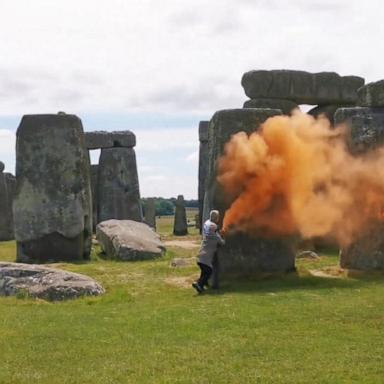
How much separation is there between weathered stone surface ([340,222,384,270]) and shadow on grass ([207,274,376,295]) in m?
0.54

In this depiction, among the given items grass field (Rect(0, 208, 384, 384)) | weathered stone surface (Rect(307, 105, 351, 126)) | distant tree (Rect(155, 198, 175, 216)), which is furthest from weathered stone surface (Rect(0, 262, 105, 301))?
distant tree (Rect(155, 198, 175, 216))

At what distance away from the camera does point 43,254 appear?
1969 centimetres

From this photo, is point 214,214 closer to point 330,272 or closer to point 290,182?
point 290,182

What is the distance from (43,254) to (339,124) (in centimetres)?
866

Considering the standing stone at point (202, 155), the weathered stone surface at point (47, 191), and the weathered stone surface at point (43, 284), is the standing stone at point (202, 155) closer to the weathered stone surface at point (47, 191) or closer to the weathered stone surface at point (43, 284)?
the weathered stone surface at point (47, 191)

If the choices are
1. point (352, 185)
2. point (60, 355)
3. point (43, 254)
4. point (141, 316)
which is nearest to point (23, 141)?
point (43, 254)

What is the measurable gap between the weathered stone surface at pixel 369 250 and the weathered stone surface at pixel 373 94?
7.51ft

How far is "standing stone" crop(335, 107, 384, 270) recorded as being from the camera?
14.2m

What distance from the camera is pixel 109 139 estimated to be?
102ft

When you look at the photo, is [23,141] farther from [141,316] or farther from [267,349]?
[267,349]

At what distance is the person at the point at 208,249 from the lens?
1312cm

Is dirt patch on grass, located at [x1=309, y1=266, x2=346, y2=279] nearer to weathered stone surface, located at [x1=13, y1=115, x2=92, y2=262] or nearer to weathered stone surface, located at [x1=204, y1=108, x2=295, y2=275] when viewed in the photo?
weathered stone surface, located at [x1=204, y1=108, x2=295, y2=275]

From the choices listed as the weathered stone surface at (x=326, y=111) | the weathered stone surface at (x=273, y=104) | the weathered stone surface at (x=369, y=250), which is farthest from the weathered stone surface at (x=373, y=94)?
the weathered stone surface at (x=326, y=111)

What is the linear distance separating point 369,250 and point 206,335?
5.93 m
